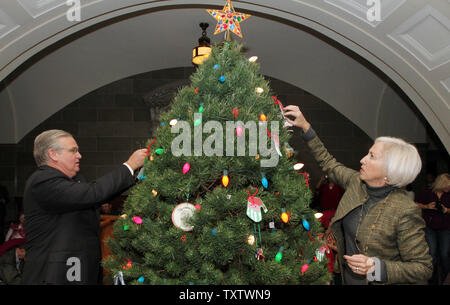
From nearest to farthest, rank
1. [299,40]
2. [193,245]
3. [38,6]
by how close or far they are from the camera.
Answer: [193,245] → [38,6] → [299,40]

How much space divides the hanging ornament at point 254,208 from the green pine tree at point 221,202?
0.02m

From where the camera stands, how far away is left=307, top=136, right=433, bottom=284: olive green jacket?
145cm

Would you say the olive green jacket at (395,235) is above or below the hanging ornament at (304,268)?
above

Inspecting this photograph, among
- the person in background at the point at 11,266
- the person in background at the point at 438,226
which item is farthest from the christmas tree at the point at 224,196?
the person in background at the point at 438,226

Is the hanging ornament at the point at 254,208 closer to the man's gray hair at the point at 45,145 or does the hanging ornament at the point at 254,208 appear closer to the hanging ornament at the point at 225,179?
the hanging ornament at the point at 225,179

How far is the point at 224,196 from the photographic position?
1324 millimetres

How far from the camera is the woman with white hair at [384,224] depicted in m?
1.44

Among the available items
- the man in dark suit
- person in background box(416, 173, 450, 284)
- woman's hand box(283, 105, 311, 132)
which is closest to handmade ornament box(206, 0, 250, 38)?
woman's hand box(283, 105, 311, 132)

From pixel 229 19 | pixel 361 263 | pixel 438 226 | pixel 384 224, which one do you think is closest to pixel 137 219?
pixel 361 263

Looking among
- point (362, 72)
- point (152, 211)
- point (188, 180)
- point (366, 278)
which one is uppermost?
point (362, 72)

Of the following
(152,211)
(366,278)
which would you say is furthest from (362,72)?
(152,211)

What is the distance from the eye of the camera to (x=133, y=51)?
589 cm

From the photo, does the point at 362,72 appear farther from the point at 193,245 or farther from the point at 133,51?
the point at 193,245

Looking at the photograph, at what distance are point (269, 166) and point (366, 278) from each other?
66 centimetres
